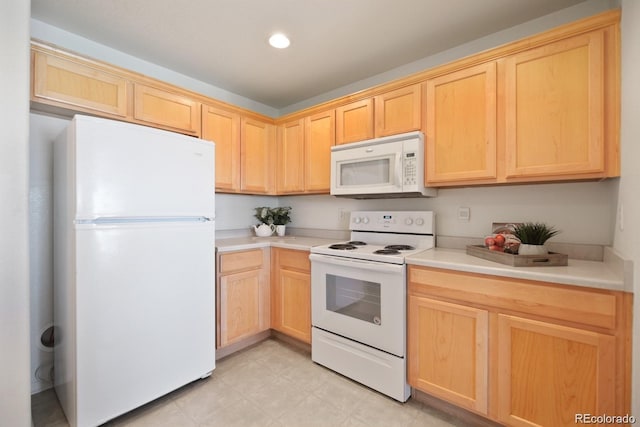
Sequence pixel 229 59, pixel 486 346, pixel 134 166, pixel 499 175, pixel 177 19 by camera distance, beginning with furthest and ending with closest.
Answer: pixel 229 59 < pixel 177 19 < pixel 499 175 < pixel 134 166 < pixel 486 346

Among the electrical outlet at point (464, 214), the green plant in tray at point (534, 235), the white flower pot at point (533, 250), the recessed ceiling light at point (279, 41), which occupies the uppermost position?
the recessed ceiling light at point (279, 41)

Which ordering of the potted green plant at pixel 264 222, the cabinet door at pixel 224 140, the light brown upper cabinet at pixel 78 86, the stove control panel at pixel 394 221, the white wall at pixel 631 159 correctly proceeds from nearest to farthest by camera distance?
the white wall at pixel 631 159 < the light brown upper cabinet at pixel 78 86 < the stove control panel at pixel 394 221 < the cabinet door at pixel 224 140 < the potted green plant at pixel 264 222

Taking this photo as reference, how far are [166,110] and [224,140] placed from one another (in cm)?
52

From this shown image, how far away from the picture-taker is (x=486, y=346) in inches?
57.7

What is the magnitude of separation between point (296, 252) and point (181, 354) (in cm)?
109

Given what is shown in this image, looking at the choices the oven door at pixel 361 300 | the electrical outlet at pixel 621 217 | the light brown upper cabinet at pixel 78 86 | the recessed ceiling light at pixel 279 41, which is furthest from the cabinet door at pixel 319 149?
the electrical outlet at pixel 621 217

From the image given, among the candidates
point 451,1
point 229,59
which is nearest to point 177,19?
point 229,59

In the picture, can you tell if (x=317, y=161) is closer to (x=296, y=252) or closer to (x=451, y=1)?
(x=296, y=252)

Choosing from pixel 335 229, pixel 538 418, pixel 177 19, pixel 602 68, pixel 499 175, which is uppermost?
pixel 177 19

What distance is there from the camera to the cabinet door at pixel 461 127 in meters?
1.71

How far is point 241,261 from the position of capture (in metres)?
2.35

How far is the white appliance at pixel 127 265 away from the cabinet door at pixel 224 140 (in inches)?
22.3

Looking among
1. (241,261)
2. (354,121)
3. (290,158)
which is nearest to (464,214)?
(354,121)

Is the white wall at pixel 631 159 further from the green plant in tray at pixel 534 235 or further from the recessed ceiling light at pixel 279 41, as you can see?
the recessed ceiling light at pixel 279 41
